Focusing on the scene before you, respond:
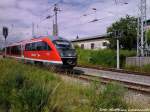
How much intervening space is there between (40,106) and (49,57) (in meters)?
13.5

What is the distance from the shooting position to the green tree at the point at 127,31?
4559 centimetres

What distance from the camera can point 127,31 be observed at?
1816 inches

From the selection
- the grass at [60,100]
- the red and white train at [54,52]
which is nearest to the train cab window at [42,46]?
the red and white train at [54,52]

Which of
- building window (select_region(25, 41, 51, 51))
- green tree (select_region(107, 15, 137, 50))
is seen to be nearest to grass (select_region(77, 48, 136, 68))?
building window (select_region(25, 41, 51, 51))

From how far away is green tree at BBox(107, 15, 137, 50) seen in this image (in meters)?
45.6

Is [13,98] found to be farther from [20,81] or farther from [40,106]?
[20,81]

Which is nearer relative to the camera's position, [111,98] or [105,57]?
[111,98]

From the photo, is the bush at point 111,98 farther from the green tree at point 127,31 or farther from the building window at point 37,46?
the green tree at point 127,31

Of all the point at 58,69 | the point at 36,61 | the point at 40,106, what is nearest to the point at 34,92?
the point at 40,106

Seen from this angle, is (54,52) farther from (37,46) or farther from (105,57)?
(105,57)

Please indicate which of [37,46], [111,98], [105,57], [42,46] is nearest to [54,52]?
[42,46]

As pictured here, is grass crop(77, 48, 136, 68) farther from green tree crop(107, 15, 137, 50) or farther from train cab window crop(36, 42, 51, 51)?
green tree crop(107, 15, 137, 50)

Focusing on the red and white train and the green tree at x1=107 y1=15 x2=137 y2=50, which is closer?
the red and white train

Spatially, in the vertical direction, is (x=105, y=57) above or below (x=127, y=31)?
below
